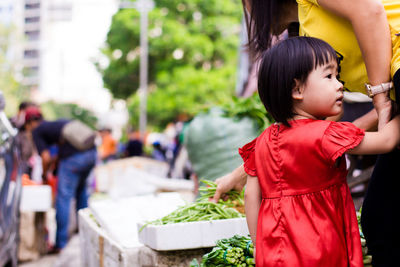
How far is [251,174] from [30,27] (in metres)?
130

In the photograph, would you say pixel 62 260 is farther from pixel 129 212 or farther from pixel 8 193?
pixel 129 212

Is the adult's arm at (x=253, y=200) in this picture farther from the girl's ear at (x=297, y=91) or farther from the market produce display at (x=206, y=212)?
the market produce display at (x=206, y=212)

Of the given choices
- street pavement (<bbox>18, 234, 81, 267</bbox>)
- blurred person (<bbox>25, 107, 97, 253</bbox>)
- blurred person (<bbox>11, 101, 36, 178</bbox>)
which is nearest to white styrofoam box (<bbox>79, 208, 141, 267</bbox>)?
street pavement (<bbox>18, 234, 81, 267</bbox>)

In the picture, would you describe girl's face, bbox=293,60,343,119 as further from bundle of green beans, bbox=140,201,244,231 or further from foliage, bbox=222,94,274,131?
foliage, bbox=222,94,274,131

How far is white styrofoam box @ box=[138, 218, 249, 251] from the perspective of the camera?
2.53m

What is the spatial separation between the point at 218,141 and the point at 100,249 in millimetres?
1405

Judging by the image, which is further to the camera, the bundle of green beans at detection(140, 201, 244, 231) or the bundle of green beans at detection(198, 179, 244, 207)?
the bundle of green beans at detection(198, 179, 244, 207)

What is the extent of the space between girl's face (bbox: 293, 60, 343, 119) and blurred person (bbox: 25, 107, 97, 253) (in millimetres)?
5571

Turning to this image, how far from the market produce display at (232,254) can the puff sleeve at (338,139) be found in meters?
0.62

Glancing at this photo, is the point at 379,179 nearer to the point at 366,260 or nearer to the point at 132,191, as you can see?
the point at 366,260

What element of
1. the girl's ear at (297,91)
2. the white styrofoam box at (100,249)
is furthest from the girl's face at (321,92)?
the white styrofoam box at (100,249)

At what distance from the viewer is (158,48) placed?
84.1 feet

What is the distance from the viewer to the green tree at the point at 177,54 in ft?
79.3

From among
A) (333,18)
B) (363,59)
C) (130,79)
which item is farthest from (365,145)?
(130,79)
